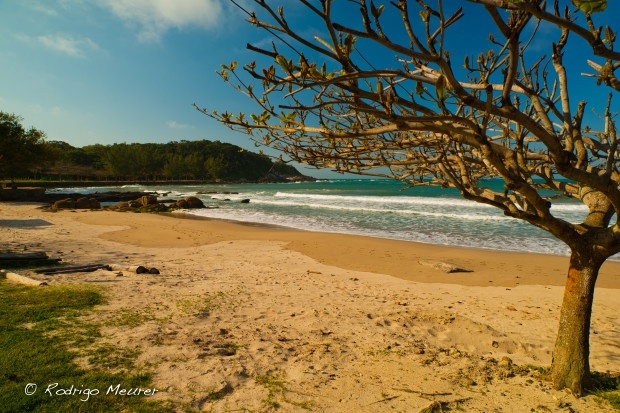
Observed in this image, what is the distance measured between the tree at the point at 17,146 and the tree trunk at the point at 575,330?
4538cm

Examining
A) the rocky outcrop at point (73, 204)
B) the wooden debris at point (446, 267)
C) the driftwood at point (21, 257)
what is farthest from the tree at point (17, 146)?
the wooden debris at point (446, 267)

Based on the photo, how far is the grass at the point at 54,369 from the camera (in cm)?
289

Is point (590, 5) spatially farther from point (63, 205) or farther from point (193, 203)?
point (193, 203)

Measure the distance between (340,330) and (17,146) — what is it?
4670 centimetres

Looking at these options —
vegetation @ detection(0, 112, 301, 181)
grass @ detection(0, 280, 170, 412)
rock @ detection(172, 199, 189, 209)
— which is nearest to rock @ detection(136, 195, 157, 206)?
rock @ detection(172, 199, 189, 209)

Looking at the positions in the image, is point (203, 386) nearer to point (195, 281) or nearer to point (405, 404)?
point (405, 404)

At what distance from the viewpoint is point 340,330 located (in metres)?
5.26

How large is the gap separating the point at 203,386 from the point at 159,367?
593 mm

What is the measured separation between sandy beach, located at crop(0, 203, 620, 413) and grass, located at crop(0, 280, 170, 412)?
0.86 ft

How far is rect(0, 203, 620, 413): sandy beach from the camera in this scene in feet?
11.4

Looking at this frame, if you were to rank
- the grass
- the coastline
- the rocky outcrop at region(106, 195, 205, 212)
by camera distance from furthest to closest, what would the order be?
the rocky outcrop at region(106, 195, 205, 212) < the coastline < the grass

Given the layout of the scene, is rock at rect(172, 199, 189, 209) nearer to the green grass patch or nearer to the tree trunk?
the tree trunk

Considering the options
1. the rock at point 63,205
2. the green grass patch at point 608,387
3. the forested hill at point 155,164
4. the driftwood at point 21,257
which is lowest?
the rock at point 63,205

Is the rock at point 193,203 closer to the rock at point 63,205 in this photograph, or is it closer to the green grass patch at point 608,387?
the rock at point 63,205
